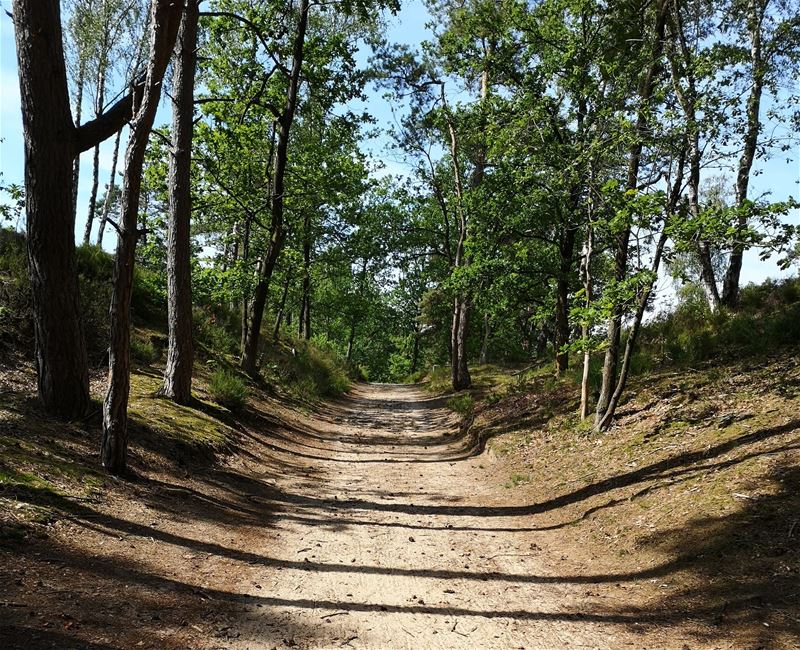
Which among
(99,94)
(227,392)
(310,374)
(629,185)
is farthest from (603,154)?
(99,94)

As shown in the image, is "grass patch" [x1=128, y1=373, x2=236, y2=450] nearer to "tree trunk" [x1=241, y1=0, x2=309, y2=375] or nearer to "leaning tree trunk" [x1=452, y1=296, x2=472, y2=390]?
"tree trunk" [x1=241, y1=0, x2=309, y2=375]

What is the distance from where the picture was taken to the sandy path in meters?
4.11

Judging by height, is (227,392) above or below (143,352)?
below

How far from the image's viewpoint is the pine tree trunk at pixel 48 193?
6410 mm

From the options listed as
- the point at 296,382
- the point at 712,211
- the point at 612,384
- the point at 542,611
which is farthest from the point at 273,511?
the point at 296,382

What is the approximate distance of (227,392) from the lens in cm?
1109

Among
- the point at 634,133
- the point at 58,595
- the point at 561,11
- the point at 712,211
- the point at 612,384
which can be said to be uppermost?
the point at 561,11

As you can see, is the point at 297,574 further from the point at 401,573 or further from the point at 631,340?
the point at 631,340

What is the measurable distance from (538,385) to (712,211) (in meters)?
9.05

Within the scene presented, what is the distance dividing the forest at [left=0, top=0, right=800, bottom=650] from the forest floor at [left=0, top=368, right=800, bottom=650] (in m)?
0.03

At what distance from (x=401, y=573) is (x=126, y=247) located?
4.61 m

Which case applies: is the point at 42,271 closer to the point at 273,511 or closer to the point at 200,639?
the point at 273,511

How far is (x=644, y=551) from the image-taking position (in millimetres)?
5406

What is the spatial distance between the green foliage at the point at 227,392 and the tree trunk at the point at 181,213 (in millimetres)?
1004
